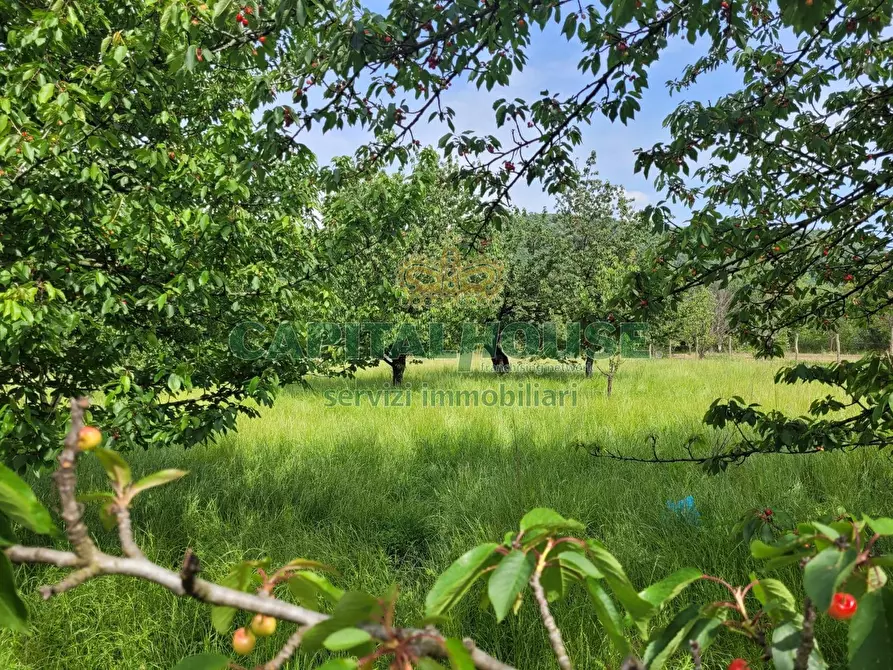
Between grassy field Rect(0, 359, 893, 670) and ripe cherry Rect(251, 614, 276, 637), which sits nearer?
ripe cherry Rect(251, 614, 276, 637)

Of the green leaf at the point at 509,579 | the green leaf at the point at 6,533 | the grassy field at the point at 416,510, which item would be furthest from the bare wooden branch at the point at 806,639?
the grassy field at the point at 416,510

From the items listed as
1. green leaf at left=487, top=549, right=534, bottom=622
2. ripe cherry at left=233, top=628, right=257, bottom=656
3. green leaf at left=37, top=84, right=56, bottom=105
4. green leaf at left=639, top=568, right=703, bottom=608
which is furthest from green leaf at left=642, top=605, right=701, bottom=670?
green leaf at left=37, top=84, right=56, bottom=105

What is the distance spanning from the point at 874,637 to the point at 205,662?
696 mm

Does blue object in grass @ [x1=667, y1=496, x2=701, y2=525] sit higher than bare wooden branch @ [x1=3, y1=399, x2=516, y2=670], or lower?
lower

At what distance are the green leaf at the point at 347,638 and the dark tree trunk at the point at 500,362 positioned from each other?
1543 cm

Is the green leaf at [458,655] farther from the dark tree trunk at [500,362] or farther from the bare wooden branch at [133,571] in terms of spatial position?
the dark tree trunk at [500,362]

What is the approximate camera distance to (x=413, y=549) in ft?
12.3

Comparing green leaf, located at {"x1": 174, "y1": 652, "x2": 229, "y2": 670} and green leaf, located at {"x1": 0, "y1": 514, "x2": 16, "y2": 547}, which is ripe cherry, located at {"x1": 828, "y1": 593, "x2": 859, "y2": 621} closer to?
green leaf, located at {"x1": 174, "y1": 652, "x2": 229, "y2": 670}

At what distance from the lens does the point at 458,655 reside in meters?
0.48

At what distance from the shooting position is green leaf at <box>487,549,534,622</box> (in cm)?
58

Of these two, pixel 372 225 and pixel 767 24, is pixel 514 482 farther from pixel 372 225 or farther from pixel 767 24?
pixel 767 24

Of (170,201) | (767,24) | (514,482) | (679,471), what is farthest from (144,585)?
(767,24)

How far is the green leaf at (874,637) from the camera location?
49cm

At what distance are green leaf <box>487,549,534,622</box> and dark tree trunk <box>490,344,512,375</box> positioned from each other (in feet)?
50.2
